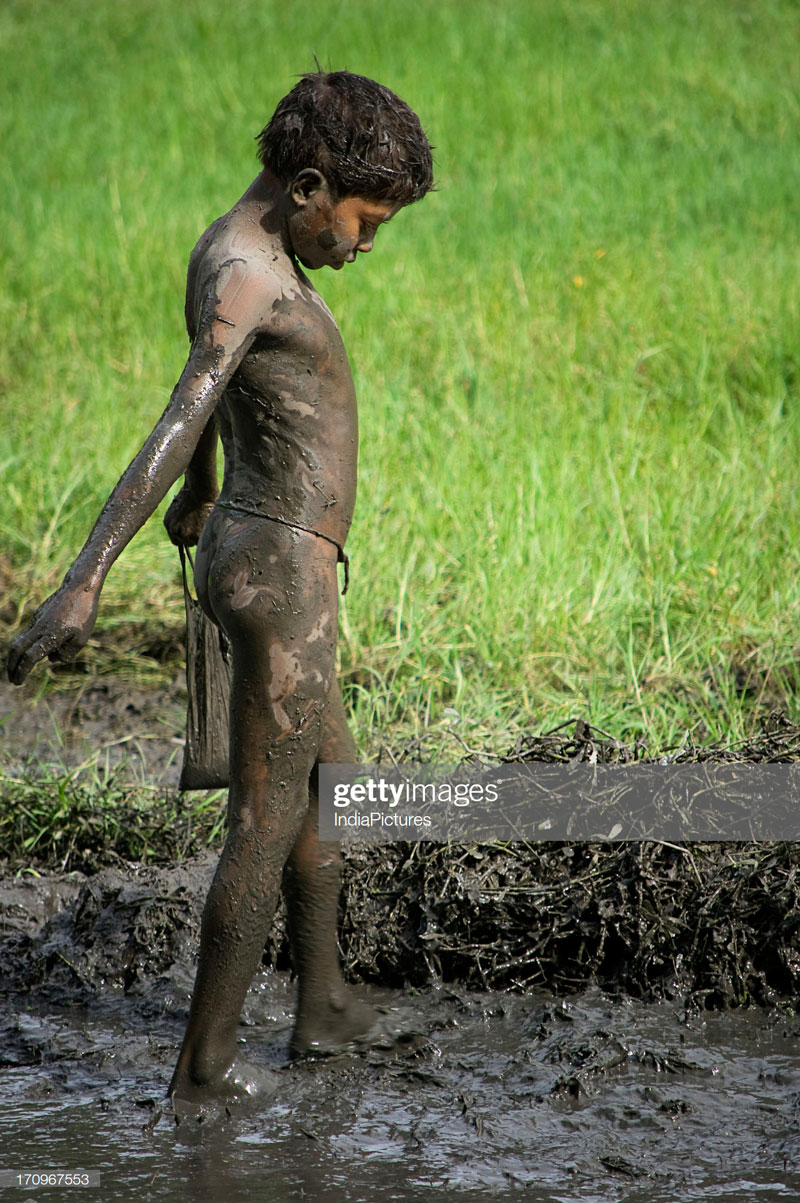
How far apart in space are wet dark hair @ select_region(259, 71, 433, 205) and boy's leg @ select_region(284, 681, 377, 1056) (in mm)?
983

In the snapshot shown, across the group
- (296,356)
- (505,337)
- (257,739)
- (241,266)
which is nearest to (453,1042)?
(257,739)

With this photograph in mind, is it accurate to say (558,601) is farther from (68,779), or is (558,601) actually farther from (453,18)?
(453,18)

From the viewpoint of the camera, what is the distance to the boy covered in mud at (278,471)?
2457 mm

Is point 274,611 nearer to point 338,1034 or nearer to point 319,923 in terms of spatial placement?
point 319,923

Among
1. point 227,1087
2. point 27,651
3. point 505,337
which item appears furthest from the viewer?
point 505,337

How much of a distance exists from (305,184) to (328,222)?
8cm

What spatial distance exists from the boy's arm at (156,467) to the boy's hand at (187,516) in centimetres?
56

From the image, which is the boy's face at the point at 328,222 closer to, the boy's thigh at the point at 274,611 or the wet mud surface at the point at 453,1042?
the boy's thigh at the point at 274,611

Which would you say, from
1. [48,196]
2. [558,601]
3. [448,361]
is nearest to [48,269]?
[48,196]

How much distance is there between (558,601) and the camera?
4.39 metres

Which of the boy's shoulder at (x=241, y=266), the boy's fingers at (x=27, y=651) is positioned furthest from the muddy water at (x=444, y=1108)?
the boy's shoulder at (x=241, y=266)

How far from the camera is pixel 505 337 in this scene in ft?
21.1

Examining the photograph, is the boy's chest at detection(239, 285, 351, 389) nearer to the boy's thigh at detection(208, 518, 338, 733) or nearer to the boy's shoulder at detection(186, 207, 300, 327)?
the boy's shoulder at detection(186, 207, 300, 327)

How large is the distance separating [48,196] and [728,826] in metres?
6.49
